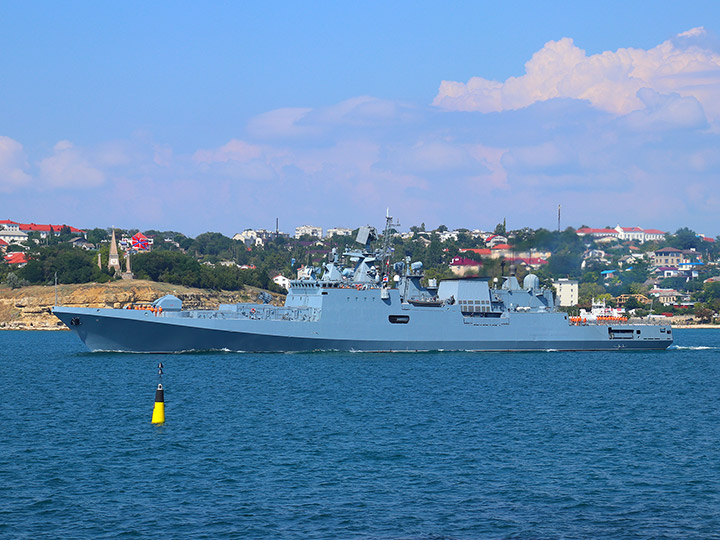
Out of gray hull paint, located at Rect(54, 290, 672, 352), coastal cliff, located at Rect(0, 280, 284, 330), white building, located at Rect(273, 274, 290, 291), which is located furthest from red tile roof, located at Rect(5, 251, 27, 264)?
gray hull paint, located at Rect(54, 290, 672, 352)

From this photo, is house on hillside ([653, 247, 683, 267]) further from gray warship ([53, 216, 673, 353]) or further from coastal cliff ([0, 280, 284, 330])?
gray warship ([53, 216, 673, 353])

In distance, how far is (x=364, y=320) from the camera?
43.8 metres

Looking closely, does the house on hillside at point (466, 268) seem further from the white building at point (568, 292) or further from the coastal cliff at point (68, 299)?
the coastal cliff at point (68, 299)

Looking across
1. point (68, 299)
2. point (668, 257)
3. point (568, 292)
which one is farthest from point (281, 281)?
point (668, 257)

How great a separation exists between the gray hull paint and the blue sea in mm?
5131

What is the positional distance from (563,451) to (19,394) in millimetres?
19537

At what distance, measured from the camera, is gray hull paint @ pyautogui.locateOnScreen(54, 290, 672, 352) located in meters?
41.8

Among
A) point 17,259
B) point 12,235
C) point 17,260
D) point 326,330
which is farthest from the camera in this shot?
point 12,235

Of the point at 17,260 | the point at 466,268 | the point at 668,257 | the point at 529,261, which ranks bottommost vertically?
the point at 466,268

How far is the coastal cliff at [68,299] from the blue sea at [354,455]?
5670 cm

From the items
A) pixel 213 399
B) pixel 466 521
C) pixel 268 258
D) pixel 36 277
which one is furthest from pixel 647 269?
pixel 466 521

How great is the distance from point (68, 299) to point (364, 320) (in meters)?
58.1

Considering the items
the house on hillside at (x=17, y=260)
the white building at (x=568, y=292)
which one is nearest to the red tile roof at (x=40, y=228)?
the house on hillside at (x=17, y=260)

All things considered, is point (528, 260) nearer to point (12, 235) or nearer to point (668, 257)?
point (668, 257)
